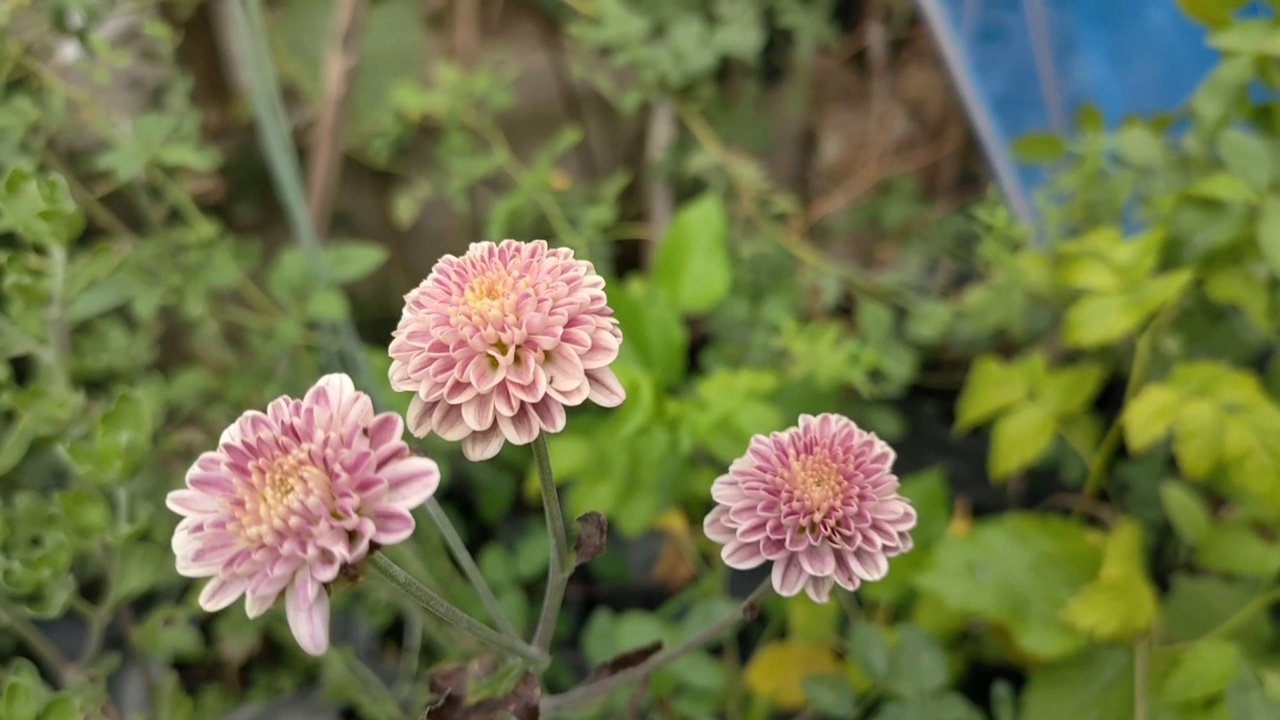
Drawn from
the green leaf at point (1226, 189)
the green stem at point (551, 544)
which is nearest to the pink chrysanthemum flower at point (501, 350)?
the green stem at point (551, 544)

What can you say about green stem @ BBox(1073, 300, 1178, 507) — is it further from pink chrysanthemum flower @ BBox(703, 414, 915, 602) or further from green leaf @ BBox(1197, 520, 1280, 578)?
pink chrysanthemum flower @ BBox(703, 414, 915, 602)

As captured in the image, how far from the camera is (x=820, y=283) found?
856 mm

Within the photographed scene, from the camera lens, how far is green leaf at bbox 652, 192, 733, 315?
783 millimetres

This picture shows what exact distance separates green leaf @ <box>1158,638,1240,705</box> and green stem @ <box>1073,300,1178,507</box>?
0.18m

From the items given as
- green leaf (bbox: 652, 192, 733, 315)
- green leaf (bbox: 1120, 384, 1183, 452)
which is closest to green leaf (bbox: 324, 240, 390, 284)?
green leaf (bbox: 652, 192, 733, 315)

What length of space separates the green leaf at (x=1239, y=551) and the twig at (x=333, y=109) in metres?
0.84

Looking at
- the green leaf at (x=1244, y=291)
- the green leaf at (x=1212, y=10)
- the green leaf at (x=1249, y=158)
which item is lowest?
the green leaf at (x=1244, y=291)

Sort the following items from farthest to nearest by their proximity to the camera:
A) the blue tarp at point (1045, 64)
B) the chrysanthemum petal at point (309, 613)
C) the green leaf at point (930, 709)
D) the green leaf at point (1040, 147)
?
the blue tarp at point (1045, 64), the green leaf at point (1040, 147), the green leaf at point (930, 709), the chrysanthemum petal at point (309, 613)

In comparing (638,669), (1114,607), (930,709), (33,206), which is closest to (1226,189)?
(1114,607)

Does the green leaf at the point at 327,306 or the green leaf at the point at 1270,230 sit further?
the green leaf at the point at 327,306

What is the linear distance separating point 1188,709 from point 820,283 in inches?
18.1

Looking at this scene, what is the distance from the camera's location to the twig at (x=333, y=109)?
843 mm

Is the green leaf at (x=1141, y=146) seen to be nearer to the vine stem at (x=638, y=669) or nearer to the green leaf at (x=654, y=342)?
the green leaf at (x=654, y=342)

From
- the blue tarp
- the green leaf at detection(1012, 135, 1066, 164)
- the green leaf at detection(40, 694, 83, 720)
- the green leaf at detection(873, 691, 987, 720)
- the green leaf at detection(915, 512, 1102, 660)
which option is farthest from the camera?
the blue tarp
